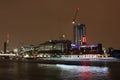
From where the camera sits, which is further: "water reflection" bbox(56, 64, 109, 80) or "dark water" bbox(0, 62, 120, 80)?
"water reflection" bbox(56, 64, 109, 80)

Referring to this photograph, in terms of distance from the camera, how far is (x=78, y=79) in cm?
6303

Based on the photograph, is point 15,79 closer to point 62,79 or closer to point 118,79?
point 62,79

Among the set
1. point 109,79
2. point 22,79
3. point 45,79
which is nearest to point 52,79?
point 45,79

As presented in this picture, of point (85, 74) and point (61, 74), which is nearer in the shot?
point (85, 74)

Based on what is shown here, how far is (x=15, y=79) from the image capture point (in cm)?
6338

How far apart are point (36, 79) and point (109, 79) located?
14576 millimetres

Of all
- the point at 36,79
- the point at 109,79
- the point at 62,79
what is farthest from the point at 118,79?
the point at 36,79

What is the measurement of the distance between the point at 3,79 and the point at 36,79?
22.1 ft

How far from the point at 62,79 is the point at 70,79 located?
169 cm

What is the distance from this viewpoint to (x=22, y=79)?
210ft

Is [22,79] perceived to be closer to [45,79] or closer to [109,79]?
[45,79]

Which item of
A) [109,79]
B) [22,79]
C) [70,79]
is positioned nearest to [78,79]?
[70,79]

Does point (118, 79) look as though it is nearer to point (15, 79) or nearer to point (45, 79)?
point (45, 79)

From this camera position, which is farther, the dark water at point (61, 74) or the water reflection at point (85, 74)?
the water reflection at point (85, 74)
